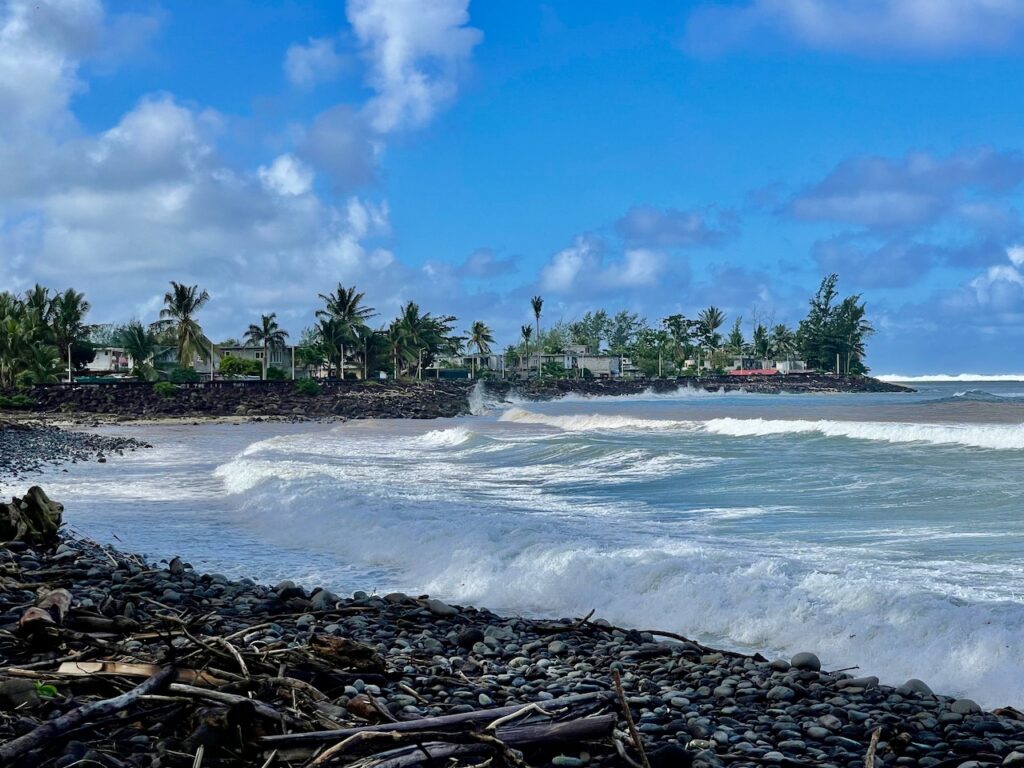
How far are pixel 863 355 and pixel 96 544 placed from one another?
5375 inches

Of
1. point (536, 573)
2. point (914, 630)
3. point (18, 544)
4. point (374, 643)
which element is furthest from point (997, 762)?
point (18, 544)

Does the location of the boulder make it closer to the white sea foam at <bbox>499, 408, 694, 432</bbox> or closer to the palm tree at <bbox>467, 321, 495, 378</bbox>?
the white sea foam at <bbox>499, 408, 694, 432</bbox>

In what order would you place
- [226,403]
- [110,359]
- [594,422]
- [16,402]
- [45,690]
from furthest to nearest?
[110,359] → [226,403] → [16,402] → [594,422] → [45,690]

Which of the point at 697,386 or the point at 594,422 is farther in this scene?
the point at 697,386

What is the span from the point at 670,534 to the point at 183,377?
59919 millimetres

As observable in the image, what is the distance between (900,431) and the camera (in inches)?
1076

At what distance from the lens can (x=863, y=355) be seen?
135625 mm

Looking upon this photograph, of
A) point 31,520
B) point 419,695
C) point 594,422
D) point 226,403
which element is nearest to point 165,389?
point 226,403

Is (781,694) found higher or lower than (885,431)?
lower

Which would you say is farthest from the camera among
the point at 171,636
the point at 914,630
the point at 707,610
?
the point at 707,610

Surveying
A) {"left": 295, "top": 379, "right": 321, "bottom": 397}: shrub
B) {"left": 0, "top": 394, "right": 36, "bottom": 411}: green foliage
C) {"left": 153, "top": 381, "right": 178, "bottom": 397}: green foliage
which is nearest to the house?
{"left": 295, "top": 379, "right": 321, "bottom": 397}: shrub

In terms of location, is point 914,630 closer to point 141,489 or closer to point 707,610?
point 707,610

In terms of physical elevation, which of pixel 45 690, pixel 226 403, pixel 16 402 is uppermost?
pixel 45 690

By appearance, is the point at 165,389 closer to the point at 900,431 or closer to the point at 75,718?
the point at 900,431
